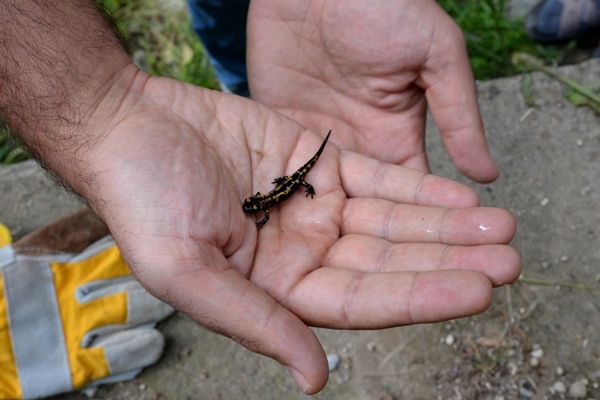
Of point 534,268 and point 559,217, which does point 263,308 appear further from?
point 559,217

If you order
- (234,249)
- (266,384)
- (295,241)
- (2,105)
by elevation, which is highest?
(2,105)

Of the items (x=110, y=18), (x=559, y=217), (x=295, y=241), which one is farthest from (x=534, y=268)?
(x=110, y=18)

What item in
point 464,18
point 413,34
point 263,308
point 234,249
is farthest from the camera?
point 464,18

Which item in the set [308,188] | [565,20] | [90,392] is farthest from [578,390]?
[565,20]

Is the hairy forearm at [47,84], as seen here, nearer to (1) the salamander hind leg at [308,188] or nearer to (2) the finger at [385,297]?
(1) the salamander hind leg at [308,188]

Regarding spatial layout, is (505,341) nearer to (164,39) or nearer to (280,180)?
(280,180)

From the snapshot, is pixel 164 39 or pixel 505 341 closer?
pixel 505 341

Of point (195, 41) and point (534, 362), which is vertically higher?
point (195, 41)
